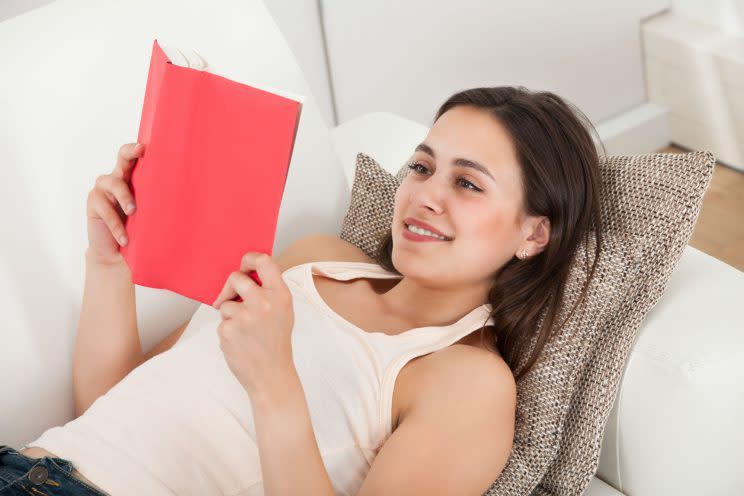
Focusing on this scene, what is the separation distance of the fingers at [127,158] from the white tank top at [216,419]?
1.18ft

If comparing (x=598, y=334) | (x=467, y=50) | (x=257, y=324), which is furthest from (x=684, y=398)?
(x=467, y=50)

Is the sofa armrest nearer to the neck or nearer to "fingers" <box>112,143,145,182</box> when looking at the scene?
the neck

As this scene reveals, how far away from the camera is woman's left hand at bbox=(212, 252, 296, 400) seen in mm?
966

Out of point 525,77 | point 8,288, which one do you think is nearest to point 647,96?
point 525,77

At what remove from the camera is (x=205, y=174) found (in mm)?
1043

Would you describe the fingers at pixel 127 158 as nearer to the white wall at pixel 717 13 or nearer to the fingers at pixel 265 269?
the fingers at pixel 265 269

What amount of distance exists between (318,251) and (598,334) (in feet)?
1.72

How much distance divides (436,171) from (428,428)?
42 cm

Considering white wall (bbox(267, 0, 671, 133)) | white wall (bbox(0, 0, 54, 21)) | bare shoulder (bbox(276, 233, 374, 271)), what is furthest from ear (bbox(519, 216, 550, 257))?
white wall (bbox(0, 0, 54, 21))

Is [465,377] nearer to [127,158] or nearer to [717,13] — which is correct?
[127,158]

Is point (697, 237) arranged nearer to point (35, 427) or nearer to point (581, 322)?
point (581, 322)

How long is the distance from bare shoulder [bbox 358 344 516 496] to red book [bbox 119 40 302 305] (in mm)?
352

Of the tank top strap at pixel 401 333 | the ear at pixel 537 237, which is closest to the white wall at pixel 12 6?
the tank top strap at pixel 401 333

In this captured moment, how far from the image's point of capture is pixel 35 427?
56.9 inches
